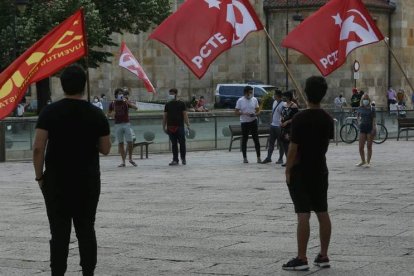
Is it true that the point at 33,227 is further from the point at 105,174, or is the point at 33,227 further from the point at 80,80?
the point at 105,174

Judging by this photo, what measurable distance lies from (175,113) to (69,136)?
55.3 ft

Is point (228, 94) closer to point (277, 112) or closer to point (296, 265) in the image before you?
point (277, 112)

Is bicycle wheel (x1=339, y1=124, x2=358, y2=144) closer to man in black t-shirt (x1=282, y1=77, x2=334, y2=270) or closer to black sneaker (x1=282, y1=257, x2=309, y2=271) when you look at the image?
man in black t-shirt (x1=282, y1=77, x2=334, y2=270)

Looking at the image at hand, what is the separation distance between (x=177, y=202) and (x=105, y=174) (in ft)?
22.0

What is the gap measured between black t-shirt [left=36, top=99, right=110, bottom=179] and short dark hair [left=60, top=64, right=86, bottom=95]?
79mm

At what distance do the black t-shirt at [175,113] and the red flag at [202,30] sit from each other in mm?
3212

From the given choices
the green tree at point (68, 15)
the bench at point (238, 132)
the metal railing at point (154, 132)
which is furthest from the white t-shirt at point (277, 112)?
the green tree at point (68, 15)

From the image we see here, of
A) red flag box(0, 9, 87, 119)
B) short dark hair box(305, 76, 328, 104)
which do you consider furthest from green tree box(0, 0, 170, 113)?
short dark hair box(305, 76, 328, 104)

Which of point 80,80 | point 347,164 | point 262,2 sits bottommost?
point 347,164

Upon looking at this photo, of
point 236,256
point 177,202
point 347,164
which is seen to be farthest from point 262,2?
point 236,256

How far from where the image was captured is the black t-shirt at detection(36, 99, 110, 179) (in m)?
8.72

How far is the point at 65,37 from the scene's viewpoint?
65.4 ft

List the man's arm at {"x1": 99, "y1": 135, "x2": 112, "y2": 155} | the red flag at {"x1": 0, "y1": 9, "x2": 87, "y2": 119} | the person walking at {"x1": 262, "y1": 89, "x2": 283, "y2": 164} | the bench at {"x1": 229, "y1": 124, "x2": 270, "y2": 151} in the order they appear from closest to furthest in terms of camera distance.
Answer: the man's arm at {"x1": 99, "y1": 135, "x2": 112, "y2": 155}, the red flag at {"x1": 0, "y1": 9, "x2": 87, "y2": 119}, the person walking at {"x1": 262, "y1": 89, "x2": 283, "y2": 164}, the bench at {"x1": 229, "y1": 124, "x2": 270, "y2": 151}

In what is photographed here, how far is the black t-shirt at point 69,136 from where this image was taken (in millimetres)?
8719
